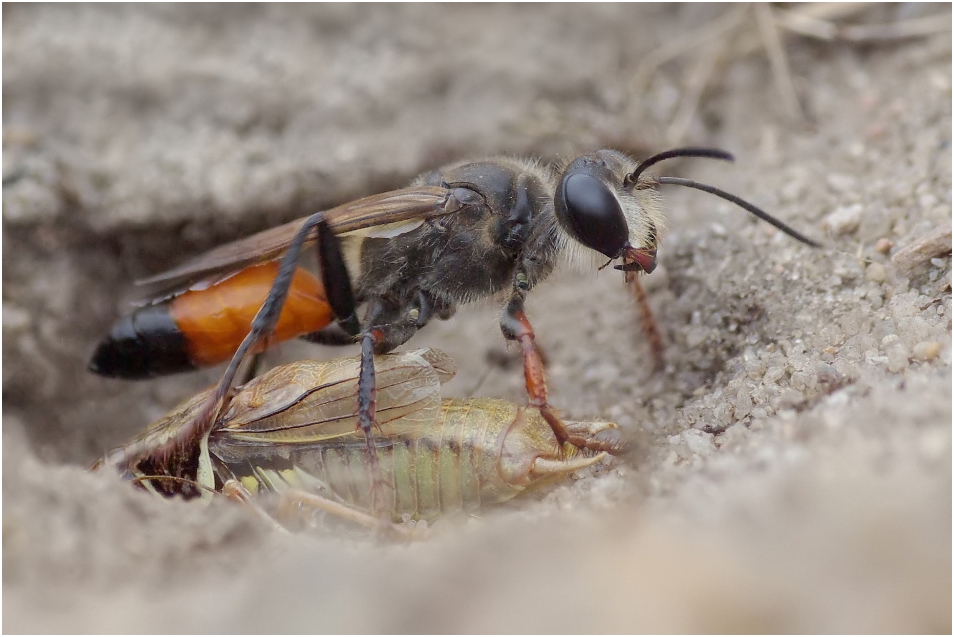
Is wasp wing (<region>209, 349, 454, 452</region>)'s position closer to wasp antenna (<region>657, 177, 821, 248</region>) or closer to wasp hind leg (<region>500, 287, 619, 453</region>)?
wasp hind leg (<region>500, 287, 619, 453</region>)

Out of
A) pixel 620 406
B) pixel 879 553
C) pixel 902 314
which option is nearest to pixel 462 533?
pixel 879 553

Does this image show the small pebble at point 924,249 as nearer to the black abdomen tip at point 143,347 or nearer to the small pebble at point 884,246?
the small pebble at point 884,246

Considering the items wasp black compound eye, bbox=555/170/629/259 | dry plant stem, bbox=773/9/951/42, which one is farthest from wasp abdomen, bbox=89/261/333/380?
dry plant stem, bbox=773/9/951/42

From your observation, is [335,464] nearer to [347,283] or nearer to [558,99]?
[347,283]

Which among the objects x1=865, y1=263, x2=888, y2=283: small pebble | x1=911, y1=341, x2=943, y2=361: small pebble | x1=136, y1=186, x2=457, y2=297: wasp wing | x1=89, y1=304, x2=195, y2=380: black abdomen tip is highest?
x1=136, y1=186, x2=457, y2=297: wasp wing

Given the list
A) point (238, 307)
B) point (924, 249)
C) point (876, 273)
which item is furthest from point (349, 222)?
point (924, 249)

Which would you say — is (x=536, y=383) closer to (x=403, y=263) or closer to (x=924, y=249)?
(x=403, y=263)
